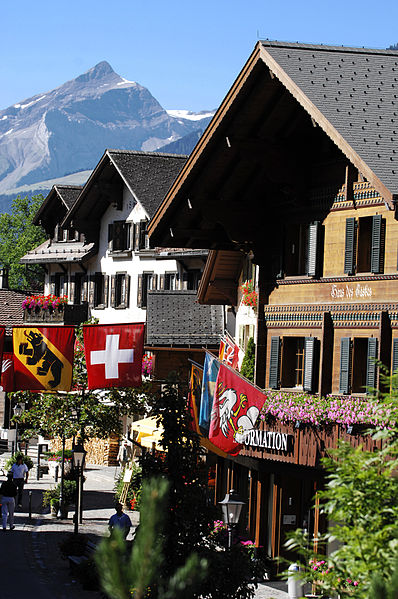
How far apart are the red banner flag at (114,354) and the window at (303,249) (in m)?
4.42

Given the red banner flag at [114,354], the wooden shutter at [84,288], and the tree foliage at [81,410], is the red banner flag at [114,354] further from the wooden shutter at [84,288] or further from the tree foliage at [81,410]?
the wooden shutter at [84,288]

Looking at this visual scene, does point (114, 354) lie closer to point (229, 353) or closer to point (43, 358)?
point (43, 358)

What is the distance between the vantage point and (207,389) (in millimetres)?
25344

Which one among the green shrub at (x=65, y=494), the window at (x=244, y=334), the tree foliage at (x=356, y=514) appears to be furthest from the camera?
the green shrub at (x=65, y=494)

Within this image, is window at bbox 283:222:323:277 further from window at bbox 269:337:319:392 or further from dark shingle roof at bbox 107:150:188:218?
dark shingle roof at bbox 107:150:188:218

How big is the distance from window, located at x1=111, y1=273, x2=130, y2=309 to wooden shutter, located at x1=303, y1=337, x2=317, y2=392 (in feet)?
98.8

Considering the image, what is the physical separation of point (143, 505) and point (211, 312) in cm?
4075

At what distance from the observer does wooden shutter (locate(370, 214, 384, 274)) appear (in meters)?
23.2

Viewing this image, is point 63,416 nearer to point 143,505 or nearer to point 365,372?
point 365,372

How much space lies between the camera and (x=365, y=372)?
24.2 metres

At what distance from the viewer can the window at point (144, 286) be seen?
53188mm

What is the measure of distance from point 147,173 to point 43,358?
2463 cm

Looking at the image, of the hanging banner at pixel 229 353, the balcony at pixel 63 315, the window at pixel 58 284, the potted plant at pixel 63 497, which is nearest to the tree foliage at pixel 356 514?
the hanging banner at pixel 229 353

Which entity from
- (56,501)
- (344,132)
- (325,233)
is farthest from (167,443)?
(56,501)
